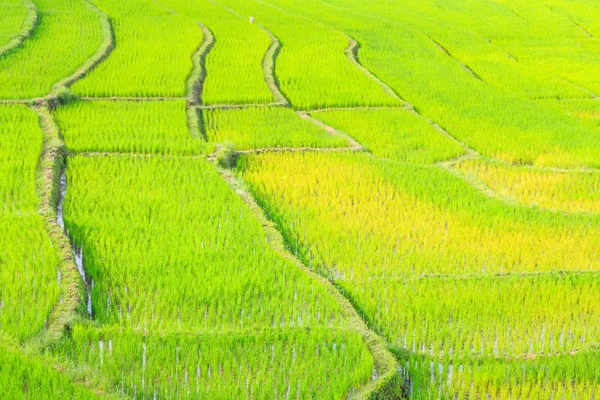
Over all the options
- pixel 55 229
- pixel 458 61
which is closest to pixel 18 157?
pixel 55 229

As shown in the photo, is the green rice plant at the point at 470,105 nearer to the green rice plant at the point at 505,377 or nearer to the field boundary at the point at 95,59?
the field boundary at the point at 95,59

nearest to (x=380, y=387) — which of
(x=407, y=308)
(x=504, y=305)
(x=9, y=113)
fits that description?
(x=407, y=308)

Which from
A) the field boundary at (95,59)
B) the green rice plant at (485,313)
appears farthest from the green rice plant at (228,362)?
the field boundary at (95,59)

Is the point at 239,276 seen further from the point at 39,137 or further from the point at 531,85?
the point at 531,85

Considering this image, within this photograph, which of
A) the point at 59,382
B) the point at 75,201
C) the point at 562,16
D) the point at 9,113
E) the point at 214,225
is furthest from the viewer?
the point at 562,16

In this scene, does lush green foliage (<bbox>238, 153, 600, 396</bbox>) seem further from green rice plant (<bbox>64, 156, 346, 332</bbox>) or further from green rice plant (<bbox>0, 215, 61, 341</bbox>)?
green rice plant (<bbox>0, 215, 61, 341</bbox>)

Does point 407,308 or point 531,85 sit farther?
point 531,85
